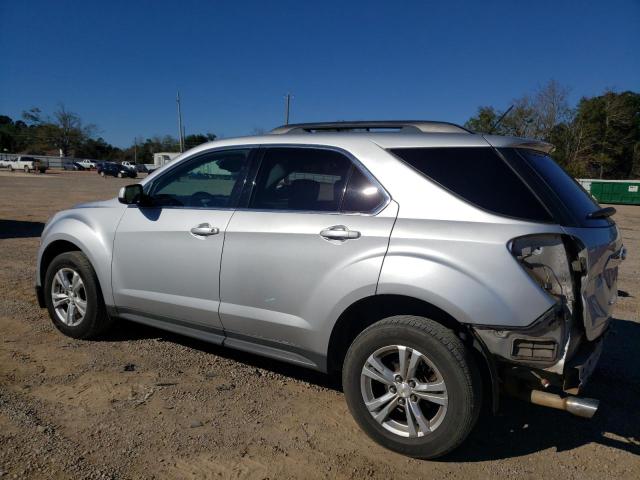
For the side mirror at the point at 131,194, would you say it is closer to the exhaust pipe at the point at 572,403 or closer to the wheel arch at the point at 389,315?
the wheel arch at the point at 389,315

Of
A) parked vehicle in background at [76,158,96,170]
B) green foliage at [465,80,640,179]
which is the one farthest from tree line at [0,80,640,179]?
parked vehicle in background at [76,158,96,170]

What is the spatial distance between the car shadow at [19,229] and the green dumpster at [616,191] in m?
38.4

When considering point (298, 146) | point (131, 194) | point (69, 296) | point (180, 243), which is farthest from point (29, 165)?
point (298, 146)

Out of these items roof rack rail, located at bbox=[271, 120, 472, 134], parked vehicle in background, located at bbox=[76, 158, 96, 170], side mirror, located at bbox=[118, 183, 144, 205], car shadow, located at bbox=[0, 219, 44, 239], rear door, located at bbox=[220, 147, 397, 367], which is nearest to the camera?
rear door, located at bbox=[220, 147, 397, 367]

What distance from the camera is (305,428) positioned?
307 cm

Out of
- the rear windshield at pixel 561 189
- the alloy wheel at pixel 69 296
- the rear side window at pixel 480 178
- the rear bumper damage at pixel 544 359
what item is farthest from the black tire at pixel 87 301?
the rear windshield at pixel 561 189

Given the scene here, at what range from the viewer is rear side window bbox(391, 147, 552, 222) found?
2.58 metres

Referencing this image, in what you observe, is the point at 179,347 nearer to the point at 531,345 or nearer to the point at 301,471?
the point at 301,471

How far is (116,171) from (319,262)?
60.8 meters

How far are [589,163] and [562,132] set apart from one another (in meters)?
10.5

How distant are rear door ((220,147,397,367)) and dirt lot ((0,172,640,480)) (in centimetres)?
45

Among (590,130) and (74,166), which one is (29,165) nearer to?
(74,166)

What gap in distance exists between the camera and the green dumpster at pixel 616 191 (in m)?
38.7

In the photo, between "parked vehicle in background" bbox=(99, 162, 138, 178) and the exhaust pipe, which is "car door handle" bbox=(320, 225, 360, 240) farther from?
"parked vehicle in background" bbox=(99, 162, 138, 178)
